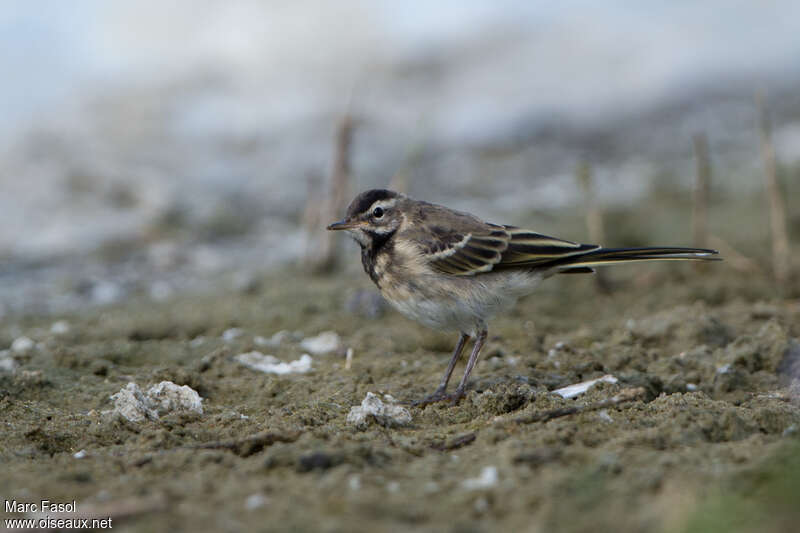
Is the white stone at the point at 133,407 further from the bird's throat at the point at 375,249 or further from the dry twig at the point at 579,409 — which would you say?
the dry twig at the point at 579,409

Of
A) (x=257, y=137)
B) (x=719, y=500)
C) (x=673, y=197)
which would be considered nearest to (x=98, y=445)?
(x=719, y=500)

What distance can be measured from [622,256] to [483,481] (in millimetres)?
2341

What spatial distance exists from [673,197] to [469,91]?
706cm

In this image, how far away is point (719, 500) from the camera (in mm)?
2535

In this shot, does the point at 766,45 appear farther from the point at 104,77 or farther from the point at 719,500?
the point at 719,500

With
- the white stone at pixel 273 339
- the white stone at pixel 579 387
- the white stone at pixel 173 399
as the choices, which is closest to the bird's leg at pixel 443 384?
the white stone at pixel 579 387

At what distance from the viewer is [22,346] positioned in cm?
570

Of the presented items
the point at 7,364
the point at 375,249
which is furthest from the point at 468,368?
the point at 7,364

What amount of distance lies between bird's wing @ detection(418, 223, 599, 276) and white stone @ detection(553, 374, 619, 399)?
2.72 feet

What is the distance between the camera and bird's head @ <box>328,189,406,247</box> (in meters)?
5.47

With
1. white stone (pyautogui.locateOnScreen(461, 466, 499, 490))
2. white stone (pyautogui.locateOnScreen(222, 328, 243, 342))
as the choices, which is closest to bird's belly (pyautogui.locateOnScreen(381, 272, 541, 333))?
white stone (pyautogui.locateOnScreen(222, 328, 243, 342))

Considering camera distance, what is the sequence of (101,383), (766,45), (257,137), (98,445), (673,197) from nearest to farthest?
(98,445) < (101,383) < (673,197) < (257,137) < (766,45)

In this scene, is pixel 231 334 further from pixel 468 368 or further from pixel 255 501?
pixel 255 501

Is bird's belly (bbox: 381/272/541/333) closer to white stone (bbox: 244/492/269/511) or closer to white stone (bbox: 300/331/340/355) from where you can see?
white stone (bbox: 300/331/340/355)
